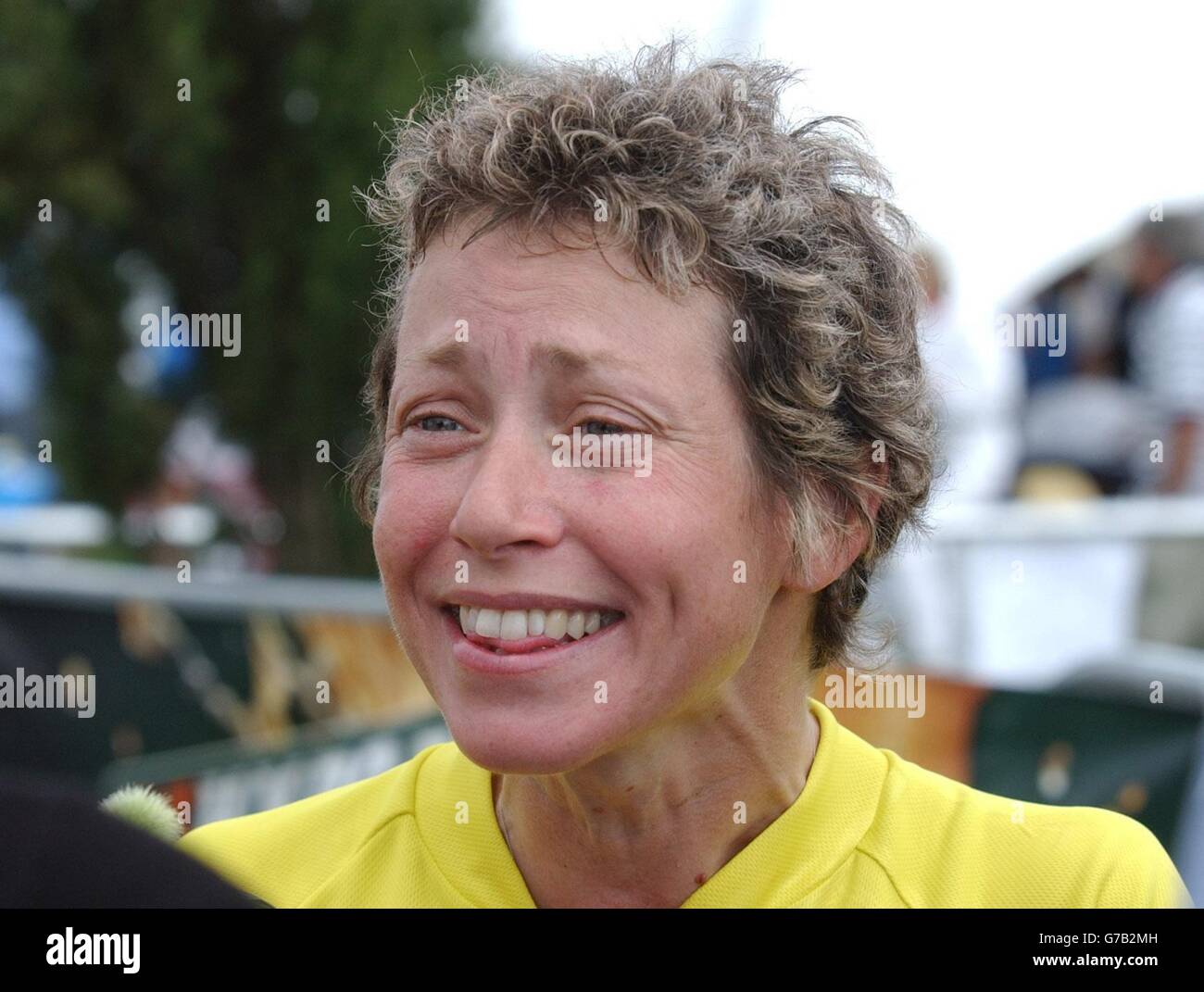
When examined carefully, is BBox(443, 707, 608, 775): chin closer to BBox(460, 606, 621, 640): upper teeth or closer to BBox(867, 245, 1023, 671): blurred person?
BBox(460, 606, 621, 640): upper teeth

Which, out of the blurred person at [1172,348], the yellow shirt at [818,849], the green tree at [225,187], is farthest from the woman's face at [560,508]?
the green tree at [225,187]

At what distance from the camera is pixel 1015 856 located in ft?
5.84

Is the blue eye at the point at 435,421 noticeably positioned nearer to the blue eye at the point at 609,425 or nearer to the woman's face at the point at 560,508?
the woman's face at the point at 560,508

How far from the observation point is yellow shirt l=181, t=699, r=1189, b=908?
1763mm

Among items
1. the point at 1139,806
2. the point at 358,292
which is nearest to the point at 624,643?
the point at 1139,806

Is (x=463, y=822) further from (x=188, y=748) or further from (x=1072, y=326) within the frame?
(x=1072, y=326)

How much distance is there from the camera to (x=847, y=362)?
1854 millimetres

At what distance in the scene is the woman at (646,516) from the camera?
1.64 m

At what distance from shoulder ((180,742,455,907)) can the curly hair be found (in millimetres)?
558

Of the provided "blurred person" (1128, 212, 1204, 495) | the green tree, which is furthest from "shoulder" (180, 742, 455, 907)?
the green tree

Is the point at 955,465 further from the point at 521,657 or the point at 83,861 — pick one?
the point at 83,861

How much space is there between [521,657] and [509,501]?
0.62 ft

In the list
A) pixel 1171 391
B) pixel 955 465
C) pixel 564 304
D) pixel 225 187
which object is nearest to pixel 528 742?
pixel 564 304
